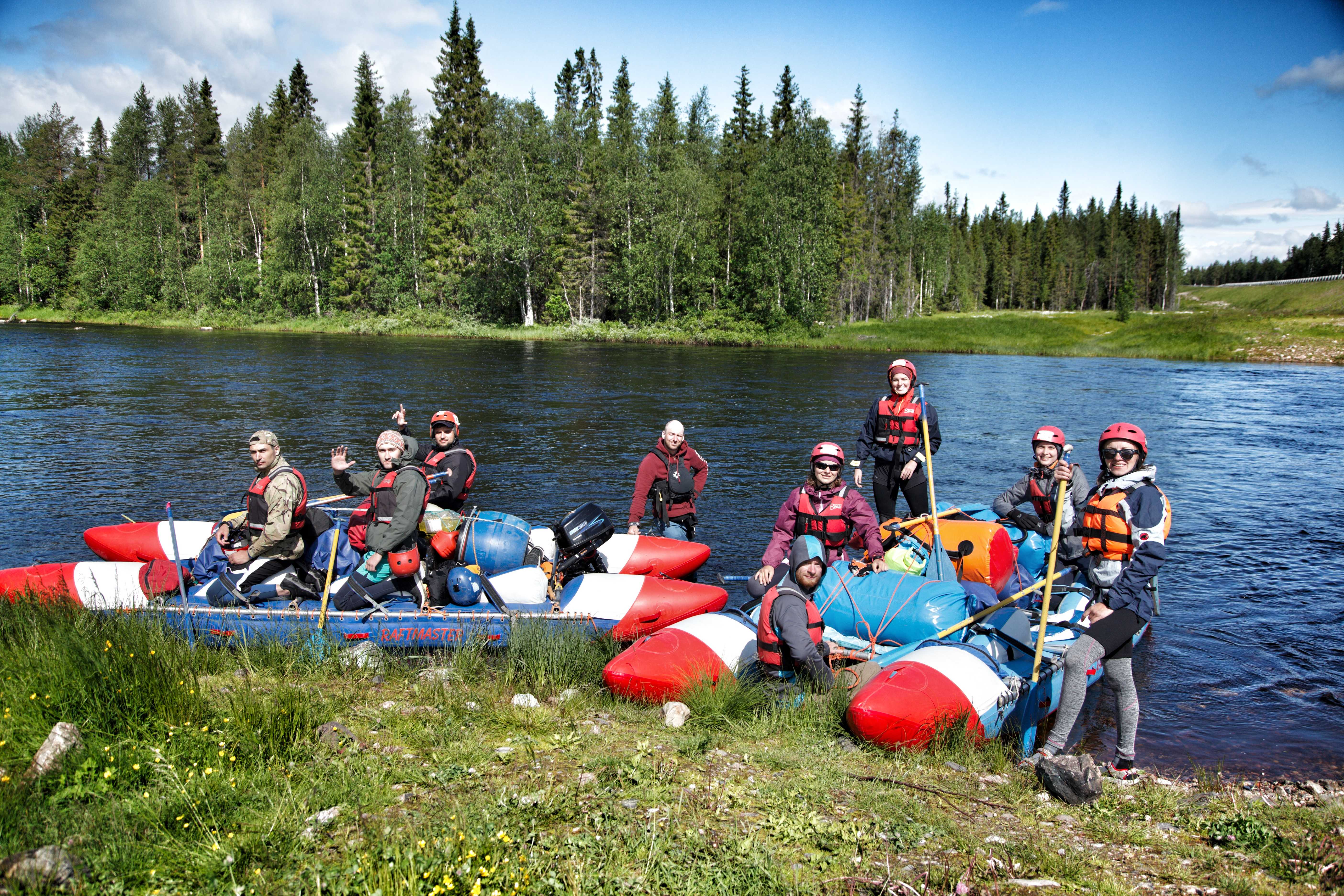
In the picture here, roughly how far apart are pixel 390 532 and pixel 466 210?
4389 centimetres

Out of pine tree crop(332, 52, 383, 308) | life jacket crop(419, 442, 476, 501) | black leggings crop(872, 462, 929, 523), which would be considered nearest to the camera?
life jacket crop(419, 442, 476, 501)

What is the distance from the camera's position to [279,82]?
57812 mm

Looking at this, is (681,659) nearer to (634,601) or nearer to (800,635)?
(800,635)

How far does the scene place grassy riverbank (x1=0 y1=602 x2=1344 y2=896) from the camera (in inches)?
133

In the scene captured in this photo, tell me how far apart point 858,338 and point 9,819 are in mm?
45255

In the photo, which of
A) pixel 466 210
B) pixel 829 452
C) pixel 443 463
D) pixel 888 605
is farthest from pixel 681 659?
pixel 466 210

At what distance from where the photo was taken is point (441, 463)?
Result: 813 cm

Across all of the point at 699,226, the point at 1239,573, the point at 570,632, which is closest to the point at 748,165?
the point at 699,226

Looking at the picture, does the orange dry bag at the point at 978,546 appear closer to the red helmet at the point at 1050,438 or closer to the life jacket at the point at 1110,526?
the red helmet at the point at 1050,438

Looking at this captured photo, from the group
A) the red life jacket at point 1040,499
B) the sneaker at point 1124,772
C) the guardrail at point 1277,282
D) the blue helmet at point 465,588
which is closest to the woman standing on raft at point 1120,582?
the sneaker at point 1124,772

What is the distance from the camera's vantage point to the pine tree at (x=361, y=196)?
48.4 m

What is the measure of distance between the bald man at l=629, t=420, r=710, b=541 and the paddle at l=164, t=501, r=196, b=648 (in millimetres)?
4173

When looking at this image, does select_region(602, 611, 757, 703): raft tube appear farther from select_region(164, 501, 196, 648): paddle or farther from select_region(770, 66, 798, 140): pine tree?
select_region(770, 66, 798, 140): pine tree

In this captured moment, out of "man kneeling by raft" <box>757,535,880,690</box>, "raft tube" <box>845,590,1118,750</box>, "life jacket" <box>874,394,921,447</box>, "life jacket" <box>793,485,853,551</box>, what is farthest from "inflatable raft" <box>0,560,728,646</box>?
"life jacket" <box>874,394,921,447</box>
